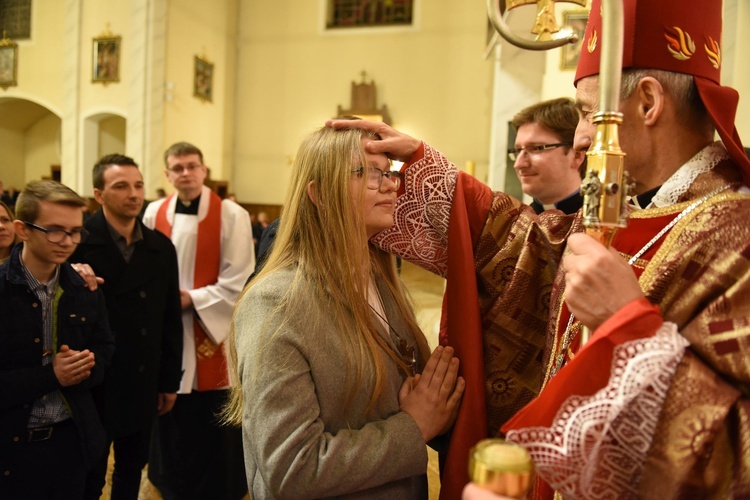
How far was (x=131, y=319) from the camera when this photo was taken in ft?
9.44

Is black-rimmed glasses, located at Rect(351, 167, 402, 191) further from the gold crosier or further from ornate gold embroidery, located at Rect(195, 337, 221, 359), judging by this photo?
ornate gold embroidery, located at Rect(195, 337, 221, 359)

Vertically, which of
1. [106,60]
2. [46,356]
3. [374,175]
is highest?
[106,60]

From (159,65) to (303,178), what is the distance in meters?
12.1

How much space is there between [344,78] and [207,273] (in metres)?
12.7

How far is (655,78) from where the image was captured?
122cm

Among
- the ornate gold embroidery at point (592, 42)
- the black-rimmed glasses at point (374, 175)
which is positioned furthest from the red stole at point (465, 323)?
the ornate gold embroidery at point (592, 42)

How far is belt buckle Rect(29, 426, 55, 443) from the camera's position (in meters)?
2.20

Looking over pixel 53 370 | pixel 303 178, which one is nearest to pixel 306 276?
pixel 303 178

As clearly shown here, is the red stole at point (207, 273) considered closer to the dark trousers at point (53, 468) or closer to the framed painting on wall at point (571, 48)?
the dark trousers at point (53, 468)

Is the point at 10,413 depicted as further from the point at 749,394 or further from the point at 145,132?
the point at 145,132

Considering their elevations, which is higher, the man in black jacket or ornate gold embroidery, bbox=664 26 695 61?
ornate gold embroidery, bbox=664 26 695 61

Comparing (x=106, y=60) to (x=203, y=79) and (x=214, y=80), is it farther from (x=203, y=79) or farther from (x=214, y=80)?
(x=214, y=80)

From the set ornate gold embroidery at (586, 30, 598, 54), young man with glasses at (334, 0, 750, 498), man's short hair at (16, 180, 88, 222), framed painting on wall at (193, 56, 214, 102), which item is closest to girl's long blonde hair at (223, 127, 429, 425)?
young man with glasses at (334, 0, 750, 498)

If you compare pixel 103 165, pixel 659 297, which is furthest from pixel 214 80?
pixel 659 297
